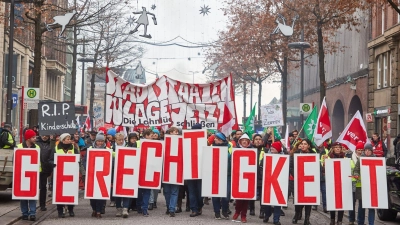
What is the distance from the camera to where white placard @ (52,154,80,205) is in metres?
14.6

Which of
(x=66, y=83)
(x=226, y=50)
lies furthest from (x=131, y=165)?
(x=66, y=83)

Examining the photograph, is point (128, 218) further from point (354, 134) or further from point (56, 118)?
point (354, 134)

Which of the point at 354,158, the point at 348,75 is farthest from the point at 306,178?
the point at 348,75

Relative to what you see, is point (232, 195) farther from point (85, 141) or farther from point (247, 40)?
point (247, 40)

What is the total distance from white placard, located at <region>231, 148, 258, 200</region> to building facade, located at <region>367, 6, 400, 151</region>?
22.5 meters

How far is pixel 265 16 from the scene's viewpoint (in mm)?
40531

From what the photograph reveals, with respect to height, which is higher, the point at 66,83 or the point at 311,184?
the point at 66,83

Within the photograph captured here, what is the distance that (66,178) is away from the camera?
1472 centimetres

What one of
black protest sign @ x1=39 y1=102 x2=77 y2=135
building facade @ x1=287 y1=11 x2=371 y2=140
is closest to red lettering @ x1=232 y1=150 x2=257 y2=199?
black protest sign @ x1=39 y1=102 x2=77 y2=135

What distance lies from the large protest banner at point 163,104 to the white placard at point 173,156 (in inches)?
68.6

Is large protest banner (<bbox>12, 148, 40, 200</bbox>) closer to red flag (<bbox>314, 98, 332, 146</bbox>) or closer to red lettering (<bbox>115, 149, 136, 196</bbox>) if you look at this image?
red lettering (<bbox>115, 149, 136, 196</bbox>)

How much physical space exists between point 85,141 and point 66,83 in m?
65.4

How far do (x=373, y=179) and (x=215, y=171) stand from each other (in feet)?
9.78

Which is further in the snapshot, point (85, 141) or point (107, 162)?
point (85, 141)
